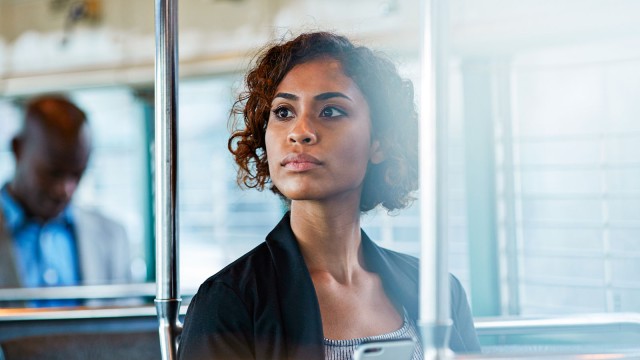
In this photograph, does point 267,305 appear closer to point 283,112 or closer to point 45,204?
point 283,112

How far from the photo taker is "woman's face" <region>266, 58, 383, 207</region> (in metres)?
0.50

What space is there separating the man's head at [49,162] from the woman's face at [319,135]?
1.22 m

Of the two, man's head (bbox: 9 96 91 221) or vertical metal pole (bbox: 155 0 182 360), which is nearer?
vertical metal pole (bbox: 155 0 182 360)

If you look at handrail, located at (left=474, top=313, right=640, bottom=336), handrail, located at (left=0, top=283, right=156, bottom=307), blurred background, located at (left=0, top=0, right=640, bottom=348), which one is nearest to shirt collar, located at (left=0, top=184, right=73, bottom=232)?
handrail, located at (left=0, top=283, right=156, bottom=307)

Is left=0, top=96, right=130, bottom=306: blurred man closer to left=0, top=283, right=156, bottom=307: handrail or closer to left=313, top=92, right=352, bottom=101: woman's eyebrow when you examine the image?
left=0, top=283, right=156, bottom=307: handrail

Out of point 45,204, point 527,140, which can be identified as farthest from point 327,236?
point 527,140

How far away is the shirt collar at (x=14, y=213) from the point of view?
1.66 m

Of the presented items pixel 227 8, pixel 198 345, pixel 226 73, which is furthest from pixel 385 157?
pixel 227 8

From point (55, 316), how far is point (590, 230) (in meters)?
1.34

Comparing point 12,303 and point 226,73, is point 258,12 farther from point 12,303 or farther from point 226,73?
point 12,303

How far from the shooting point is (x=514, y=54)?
199 centimetres

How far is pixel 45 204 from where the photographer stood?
1753 mm

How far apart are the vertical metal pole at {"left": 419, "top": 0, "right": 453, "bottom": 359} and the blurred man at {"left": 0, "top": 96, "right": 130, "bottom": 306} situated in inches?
47.8

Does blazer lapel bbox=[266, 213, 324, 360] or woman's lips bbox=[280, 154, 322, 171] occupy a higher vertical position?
woman's lips bbox=[280, 154, 322, 171]
